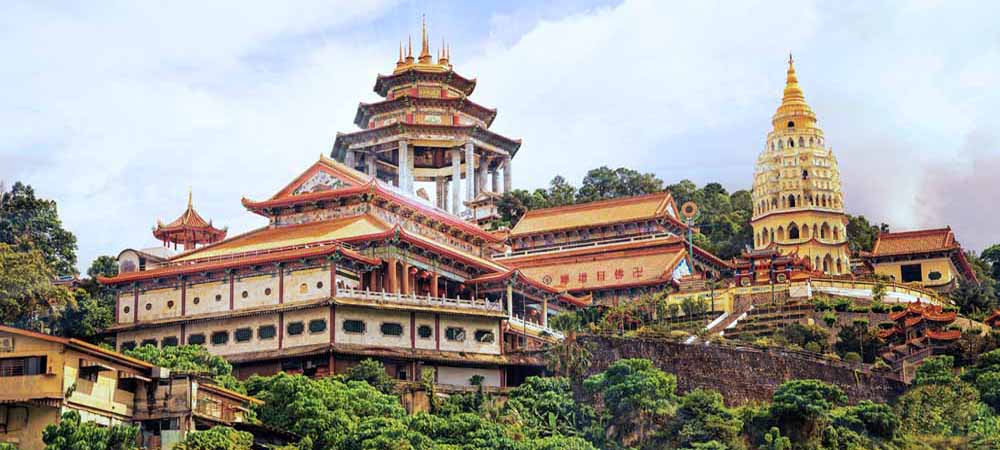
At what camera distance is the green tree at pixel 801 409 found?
212 feet

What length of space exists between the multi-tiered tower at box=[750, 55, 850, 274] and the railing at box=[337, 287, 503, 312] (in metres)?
32.0

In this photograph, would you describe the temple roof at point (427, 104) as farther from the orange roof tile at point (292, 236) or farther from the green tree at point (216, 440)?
the green tree at point (216, 440)

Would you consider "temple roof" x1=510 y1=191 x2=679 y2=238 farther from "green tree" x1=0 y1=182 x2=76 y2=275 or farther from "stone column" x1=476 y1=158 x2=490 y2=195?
"green tree" x1=0 y1=182 x2=76 y2=275

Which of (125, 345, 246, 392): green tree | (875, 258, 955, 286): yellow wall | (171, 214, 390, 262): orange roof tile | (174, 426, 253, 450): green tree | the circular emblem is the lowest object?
(174, 426, 253, 450): green tree

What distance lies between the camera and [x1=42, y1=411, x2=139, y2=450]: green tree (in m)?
49.3

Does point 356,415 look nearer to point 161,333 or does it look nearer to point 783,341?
point 161,333

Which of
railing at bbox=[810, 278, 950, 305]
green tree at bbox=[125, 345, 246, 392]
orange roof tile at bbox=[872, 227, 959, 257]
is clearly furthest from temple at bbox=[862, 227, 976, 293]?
green tree at bbox=[125, 345, 246, 392]

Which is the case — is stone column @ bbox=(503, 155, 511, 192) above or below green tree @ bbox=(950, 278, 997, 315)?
above

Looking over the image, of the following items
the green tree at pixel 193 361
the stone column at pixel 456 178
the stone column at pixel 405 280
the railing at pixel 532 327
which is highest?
the stone column at pixel 456 178

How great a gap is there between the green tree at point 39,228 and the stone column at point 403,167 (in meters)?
31.0

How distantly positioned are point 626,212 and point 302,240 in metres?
30.7

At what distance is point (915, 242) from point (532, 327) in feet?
108

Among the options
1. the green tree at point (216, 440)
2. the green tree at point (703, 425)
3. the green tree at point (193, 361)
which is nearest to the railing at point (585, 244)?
the green tree at point (703, 425)

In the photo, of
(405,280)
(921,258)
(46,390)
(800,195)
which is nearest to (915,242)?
(921,258)
